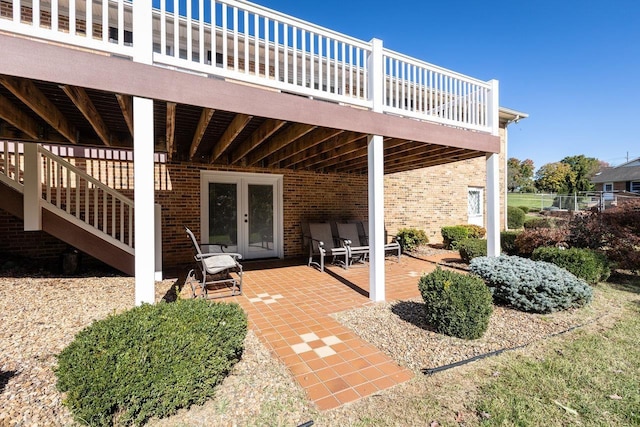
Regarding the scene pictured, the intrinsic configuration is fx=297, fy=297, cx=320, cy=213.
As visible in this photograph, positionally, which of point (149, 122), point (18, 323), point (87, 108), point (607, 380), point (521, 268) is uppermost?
point (87, 108)

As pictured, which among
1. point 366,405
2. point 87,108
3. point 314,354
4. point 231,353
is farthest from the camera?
point 87,108

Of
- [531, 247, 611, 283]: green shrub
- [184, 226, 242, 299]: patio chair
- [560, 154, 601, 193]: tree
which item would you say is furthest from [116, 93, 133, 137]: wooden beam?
[560, 154, 601, 193]: tree

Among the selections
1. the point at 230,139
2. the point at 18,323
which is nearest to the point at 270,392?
the point at 18,323

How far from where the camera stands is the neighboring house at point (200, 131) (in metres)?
2.95

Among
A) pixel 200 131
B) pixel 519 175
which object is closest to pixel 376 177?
pixel 200 131

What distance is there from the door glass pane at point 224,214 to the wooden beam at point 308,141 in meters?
1.46

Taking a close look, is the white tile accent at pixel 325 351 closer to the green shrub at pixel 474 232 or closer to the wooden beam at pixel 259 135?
the wooden beam at pixel 259 135

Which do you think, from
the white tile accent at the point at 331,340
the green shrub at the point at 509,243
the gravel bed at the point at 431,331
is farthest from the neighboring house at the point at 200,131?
the green shrub at the point at 509,243

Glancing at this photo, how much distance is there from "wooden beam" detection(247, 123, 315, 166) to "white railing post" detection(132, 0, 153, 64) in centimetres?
200

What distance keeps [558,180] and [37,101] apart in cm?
4694

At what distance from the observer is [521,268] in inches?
172

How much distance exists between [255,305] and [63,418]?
8.28ft

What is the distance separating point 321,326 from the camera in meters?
3.65

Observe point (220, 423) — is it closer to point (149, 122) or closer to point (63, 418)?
point (63, 418)
